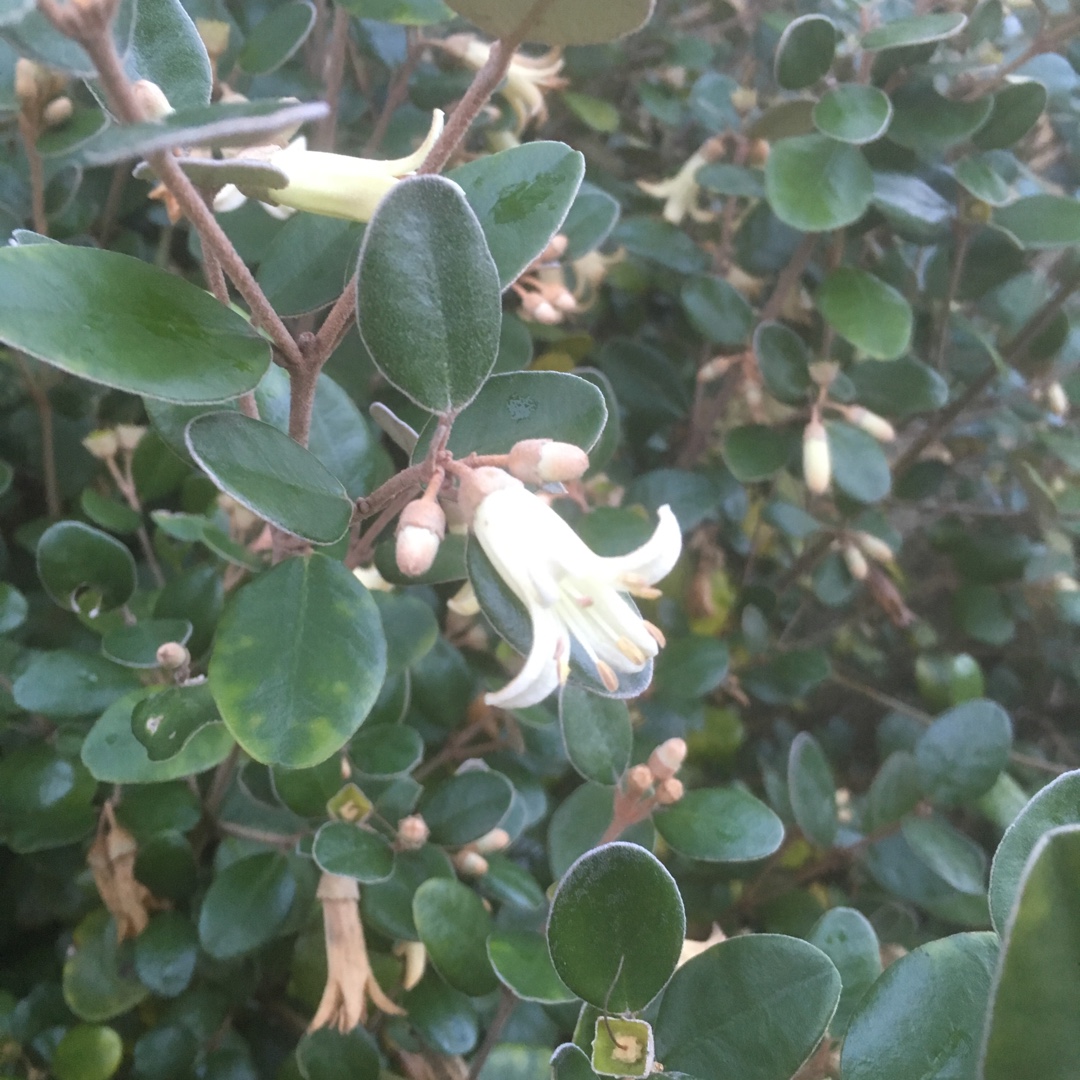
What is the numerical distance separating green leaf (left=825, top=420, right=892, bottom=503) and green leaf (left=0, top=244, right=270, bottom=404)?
766 millimetres

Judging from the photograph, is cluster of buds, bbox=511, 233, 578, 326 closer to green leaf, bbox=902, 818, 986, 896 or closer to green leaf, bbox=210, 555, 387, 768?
green leaf, bbox=210, 555, 387, 768

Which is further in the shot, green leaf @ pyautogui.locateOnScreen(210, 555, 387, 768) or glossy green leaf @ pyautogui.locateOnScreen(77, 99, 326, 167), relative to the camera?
green leaf @ pyautogui.locateOnScreen(210, 555, 387, 768)

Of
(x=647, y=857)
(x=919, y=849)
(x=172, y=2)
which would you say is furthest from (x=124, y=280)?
(x=919, y=849)

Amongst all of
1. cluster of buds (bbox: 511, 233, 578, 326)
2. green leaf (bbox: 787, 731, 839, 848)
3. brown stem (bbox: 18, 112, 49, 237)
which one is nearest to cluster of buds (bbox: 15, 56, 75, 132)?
brown stem (bbox: 18, 112, 49, 237)

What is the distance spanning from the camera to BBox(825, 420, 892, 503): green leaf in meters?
0.99

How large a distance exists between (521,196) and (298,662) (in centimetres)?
29

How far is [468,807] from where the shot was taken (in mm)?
737

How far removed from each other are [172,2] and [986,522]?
146cm

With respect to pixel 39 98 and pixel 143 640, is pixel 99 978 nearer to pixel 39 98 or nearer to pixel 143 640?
pixel 143 640

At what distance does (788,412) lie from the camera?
1.15 m

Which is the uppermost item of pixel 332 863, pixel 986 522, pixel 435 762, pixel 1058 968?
pixel 1058 968

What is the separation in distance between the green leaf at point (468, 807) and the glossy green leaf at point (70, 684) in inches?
11.2

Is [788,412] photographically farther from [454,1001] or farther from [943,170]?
[454,1001]

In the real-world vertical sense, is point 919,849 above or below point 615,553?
below
